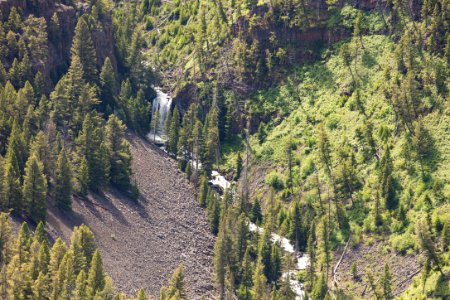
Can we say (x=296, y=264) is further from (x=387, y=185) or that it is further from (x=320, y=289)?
(x=387, y=185)

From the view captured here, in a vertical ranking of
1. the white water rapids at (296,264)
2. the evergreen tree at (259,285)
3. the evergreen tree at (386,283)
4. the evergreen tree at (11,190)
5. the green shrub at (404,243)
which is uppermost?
the evergreen tree at (11,190)

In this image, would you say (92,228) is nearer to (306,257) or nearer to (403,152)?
(306,257)

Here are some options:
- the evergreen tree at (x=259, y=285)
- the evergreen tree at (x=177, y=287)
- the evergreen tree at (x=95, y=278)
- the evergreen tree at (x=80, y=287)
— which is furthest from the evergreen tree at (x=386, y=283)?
the evergreen tree at (x=80, y=287)

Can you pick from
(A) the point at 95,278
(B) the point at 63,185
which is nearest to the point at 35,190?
(B) the point at 63,185

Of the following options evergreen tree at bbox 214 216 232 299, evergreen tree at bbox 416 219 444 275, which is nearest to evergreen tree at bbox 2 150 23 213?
evergreen tree at bbox 214 216 232 299

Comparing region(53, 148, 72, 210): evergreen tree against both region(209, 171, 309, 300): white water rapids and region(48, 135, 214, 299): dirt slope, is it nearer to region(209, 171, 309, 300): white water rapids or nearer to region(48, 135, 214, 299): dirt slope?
region(48, 135, 214, 299): dirt slope

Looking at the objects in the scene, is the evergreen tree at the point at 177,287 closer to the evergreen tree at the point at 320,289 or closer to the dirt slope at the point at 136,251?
the dirt slope at the point at 136,251
